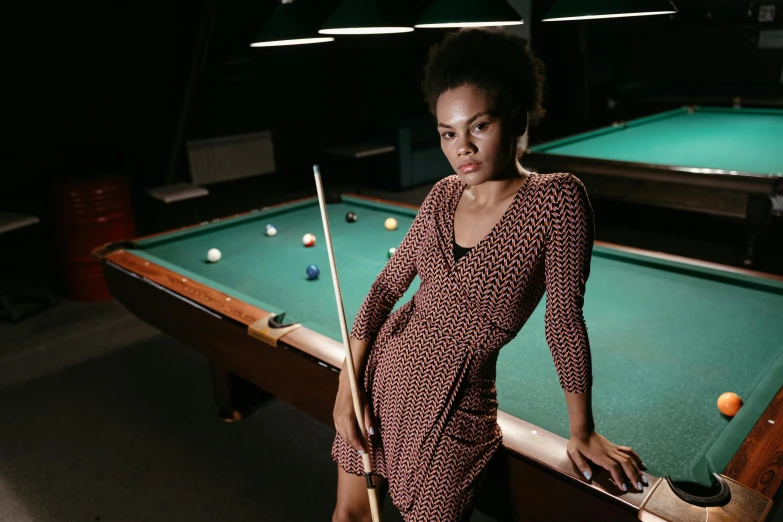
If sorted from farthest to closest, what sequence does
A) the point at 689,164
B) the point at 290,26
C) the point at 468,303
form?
the point at 689,164
the point at 290,26
the point at 468,303

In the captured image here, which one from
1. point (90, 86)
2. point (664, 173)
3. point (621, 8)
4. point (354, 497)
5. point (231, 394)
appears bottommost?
point (231, 394)

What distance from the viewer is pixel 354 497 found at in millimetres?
1327

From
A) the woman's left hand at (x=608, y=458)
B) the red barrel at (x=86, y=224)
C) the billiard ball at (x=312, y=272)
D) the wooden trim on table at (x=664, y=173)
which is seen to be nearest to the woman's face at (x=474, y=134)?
the woman's left hand at (x=608, y=458)

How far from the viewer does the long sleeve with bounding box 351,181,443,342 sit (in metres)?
1.23

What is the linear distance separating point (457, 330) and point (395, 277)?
20 cm

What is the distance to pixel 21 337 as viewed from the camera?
3.41m

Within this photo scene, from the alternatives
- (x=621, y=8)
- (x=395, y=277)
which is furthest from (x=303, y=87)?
(x=395, y=277)

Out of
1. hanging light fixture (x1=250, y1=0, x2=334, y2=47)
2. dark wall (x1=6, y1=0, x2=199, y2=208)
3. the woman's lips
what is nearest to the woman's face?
the woman's lips

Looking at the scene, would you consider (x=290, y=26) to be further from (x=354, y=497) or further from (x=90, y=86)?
(x=90, y=86)

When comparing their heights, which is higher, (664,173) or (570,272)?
(570,272)

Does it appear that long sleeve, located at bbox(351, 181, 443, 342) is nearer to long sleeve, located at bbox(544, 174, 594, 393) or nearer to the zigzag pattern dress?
the zigzag pattern dress

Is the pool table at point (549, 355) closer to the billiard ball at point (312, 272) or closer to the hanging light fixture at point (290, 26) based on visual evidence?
the billiard ball at point (312, 272)

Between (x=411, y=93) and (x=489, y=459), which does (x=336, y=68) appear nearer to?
(x=411, y=93)

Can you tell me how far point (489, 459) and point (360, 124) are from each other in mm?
6592
